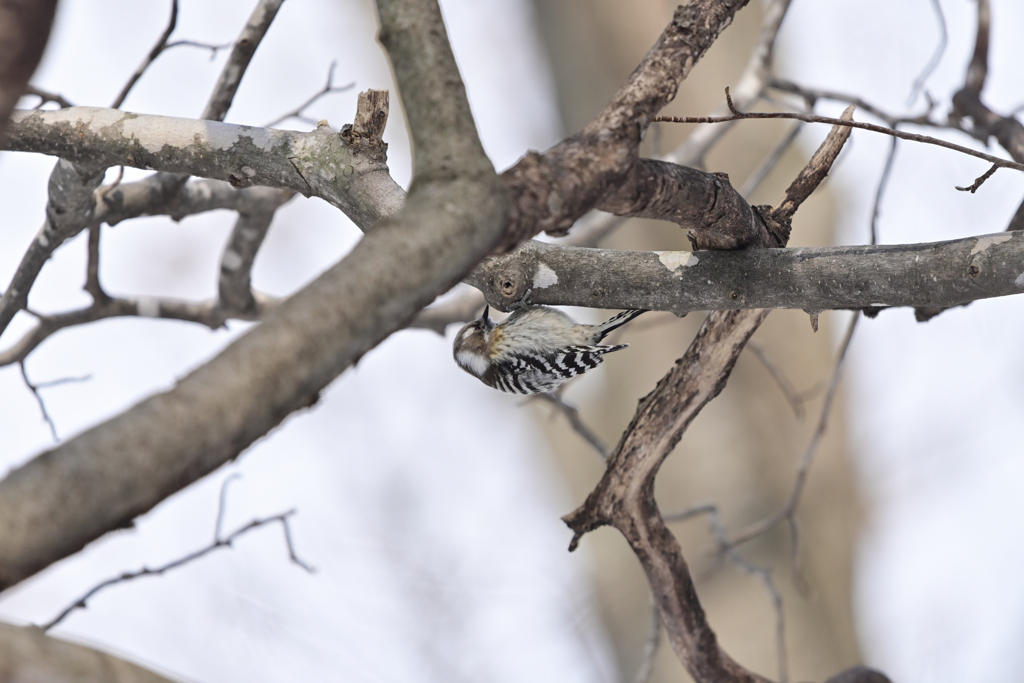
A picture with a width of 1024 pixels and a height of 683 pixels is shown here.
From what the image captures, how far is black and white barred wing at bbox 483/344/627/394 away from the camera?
9.71 feet

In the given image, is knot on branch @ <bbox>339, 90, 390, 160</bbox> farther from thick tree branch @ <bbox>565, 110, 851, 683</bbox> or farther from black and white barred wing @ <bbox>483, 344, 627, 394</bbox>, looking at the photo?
black and white barred wing @ <bbox>483, 344, 627, 394</bbox>

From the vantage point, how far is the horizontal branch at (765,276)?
5.11 feet

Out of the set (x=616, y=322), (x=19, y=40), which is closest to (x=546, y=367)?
(x=616, y=322)

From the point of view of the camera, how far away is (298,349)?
86cm

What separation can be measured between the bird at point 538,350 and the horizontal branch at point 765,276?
1077 mm

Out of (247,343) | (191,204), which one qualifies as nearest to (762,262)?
(247,343)

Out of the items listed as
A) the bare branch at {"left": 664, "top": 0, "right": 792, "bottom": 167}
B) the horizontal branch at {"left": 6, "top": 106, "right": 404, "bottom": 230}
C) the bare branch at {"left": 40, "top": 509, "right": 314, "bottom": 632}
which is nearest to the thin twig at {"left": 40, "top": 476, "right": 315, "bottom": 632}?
the bare branch at {"left": 40, "top": 509, "right": 314, "bottom": 632}

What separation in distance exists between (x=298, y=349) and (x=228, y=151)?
1.22 meters

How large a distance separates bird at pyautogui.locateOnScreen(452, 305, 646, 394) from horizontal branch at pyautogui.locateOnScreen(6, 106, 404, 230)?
1.17 m

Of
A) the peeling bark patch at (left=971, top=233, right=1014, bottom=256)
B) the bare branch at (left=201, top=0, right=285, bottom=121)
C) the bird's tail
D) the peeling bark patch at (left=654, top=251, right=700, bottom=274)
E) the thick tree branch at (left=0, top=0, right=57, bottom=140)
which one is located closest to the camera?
the thick tree branch at (left=0, top=0, right=57, bottom=140)

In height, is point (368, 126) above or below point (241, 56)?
below

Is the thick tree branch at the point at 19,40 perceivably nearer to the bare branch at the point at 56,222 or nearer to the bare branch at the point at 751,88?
the bare branch at the point at 56,222

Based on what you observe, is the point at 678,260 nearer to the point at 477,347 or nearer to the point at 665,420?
the point at 665,420

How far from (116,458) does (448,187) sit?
520 millimetres
